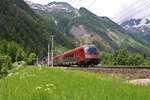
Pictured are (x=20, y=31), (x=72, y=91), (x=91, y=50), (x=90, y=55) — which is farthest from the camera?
(x=20, y=31)

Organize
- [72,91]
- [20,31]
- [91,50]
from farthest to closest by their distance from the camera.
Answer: [20,31] < [91,50] < [72,91]

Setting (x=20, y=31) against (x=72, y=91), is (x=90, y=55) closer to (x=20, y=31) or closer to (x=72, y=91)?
(x=72, y=91)

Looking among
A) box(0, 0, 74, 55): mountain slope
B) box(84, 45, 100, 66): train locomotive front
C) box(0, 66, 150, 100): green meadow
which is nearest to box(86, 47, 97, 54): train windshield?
box(84, 45, 100, 66): train locomotive front

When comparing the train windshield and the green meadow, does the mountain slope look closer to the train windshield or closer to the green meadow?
the train windshield

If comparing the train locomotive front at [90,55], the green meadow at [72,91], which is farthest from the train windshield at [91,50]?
the green meadow at [72,91]

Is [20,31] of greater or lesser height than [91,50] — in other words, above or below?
above

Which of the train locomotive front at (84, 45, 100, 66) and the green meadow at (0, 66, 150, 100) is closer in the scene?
the green meadow at (0, 66, 150, 100)

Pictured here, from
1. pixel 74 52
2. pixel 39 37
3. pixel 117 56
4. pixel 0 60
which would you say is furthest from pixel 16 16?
pixel 0 60

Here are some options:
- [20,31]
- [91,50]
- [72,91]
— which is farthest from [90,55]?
[20,31]

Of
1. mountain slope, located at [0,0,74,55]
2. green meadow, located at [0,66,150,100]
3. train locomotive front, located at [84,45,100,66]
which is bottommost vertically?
green meadow, located at [0,66,150,100]

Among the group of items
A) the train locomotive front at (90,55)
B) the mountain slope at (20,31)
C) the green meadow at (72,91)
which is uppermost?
the mountain slope at (20,31)

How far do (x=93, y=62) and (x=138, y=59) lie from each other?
74606 mm

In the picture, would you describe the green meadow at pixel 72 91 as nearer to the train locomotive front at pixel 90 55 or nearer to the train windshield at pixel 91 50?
the train locomotive front at pixel 90 55

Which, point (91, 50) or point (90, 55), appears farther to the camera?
point (91, 50)
